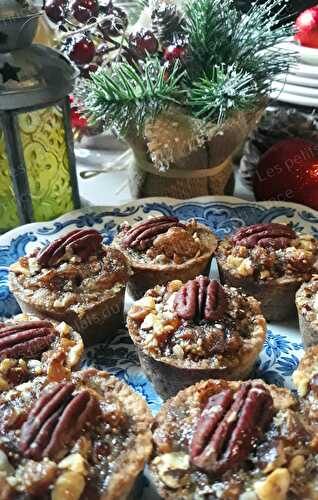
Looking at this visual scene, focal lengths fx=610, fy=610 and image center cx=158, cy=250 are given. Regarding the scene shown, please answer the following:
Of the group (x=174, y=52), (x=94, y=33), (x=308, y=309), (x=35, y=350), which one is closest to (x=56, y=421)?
(x=35, y=350)

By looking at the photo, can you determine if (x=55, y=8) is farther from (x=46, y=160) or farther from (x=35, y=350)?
(x=35, y=350)

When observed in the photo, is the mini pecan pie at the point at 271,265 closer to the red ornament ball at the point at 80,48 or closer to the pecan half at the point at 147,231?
the pecan half at the point at 147,231

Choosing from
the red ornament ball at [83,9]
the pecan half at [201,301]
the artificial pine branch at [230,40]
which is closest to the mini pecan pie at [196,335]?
the pecan half at [201,301]

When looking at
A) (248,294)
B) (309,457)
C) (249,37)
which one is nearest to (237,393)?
(309,457)

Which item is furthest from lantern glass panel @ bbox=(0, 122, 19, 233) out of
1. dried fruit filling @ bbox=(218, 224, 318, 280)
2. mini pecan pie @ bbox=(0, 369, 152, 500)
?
mini pecan pie @ bbox=(0, 369, 152, 500)

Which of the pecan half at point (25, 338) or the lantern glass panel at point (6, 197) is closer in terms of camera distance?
the pecan half at point (25, 338)

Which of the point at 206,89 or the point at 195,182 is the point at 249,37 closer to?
the point at 206,89

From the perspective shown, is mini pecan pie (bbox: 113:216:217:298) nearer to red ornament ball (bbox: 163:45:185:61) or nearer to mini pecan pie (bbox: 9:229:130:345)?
mini pecan pie (bbox: 9:229:130:345)
